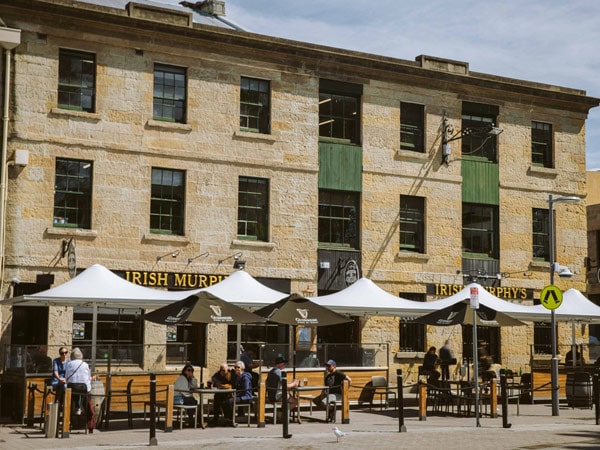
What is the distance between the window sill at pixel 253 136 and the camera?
1104 inches

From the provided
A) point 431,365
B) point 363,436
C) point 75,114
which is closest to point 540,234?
point 431,365

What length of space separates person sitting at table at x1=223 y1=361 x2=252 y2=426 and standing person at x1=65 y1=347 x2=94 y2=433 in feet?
8.83

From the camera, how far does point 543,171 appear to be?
33.5 meters

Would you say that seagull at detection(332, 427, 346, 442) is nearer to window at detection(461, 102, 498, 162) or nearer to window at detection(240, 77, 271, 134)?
window at detection(240, 77, 271, 134)

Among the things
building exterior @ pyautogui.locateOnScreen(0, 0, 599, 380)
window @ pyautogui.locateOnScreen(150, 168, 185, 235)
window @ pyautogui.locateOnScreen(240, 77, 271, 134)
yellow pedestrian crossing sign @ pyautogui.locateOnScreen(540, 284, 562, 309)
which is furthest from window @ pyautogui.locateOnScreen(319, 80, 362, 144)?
yellow pedestrian crossing sign @ pyautogui.locateOnScreen(540, 284, 562, 309)

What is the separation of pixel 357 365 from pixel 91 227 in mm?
7874

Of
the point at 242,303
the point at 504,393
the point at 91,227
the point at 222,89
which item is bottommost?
the point at 504,393

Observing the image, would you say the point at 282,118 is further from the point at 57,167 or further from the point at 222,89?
the point at 57,167

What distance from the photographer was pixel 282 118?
28.9m

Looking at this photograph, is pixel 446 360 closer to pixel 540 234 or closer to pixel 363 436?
pixel 540 234

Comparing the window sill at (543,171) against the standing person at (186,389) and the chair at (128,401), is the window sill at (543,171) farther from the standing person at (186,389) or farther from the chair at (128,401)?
the chair at (128,401)

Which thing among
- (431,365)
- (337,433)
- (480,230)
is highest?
(480,230)

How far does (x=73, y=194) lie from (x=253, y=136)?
5582 mm

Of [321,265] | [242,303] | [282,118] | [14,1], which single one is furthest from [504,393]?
[14,1]
